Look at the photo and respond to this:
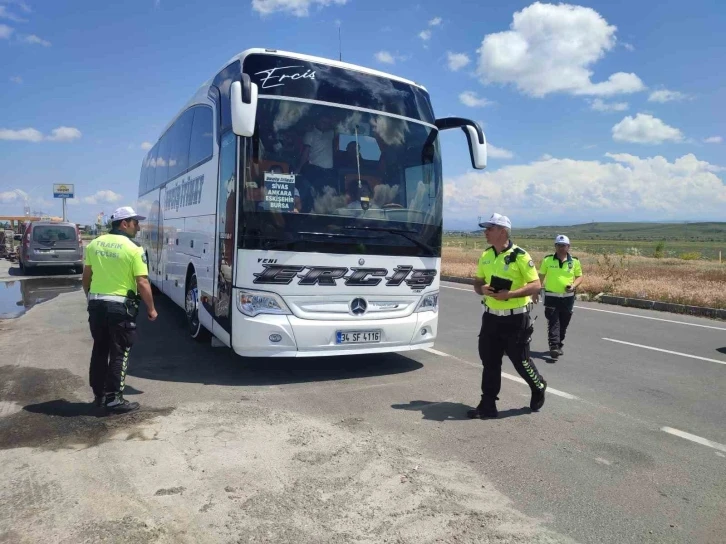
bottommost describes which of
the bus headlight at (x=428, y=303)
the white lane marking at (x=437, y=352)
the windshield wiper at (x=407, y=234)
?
the white lane marking at (x=437, y=352)

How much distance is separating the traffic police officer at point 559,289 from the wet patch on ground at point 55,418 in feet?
17.9

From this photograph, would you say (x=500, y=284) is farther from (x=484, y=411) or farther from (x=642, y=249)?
(x=642, y=249)

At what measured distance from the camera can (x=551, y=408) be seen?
18.6 ft

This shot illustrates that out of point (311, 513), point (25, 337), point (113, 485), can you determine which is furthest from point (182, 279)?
point (311, 513)

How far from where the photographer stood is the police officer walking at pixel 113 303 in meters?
5.24

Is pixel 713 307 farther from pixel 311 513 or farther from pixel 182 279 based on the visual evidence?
pixel 311 513

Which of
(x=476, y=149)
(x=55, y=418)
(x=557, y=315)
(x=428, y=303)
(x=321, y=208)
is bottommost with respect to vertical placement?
(x=55, y=418)

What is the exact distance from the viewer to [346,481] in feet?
12.8

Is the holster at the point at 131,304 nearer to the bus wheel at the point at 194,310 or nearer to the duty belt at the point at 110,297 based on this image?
the duty belt at the point at 110,297

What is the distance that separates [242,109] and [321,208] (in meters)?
1.34

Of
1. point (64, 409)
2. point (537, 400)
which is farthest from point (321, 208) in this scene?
point (64, 409)

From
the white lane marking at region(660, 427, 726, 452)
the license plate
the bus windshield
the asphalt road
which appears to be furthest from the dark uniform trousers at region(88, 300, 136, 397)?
the white lane marking at region(660, 427, 726, 452)

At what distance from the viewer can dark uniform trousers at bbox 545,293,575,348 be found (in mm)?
8203

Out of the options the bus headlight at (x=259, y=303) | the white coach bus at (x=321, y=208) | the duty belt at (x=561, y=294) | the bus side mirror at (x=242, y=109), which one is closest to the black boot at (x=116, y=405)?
the white coach bus at (x=321, y=208)
